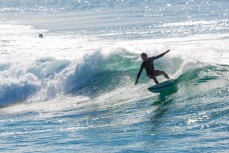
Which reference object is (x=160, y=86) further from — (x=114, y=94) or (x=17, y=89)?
(x=17, y=89)

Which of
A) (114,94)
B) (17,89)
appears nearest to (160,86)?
(114,94)

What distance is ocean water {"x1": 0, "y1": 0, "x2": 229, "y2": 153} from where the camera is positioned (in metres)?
16.9

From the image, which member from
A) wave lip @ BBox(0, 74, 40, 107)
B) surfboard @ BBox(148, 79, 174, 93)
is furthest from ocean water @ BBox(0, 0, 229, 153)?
surfboard @ BBox(148, 79, 174, 93)

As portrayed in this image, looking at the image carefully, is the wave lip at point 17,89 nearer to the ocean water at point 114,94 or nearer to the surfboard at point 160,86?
the ocean water at point 114,94

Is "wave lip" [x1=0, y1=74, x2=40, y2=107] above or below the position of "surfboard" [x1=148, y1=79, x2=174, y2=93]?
below

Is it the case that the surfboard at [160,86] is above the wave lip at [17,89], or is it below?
above

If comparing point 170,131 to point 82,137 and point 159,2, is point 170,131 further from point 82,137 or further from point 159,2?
point 159,2

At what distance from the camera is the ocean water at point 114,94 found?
16.9 m

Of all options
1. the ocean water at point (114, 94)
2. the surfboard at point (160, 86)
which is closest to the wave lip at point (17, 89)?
the ocean water at point (114, 94)

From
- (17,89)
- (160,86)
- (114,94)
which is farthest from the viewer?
(17,89)

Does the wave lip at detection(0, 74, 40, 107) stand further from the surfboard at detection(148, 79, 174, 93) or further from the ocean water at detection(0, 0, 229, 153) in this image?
the surfboard at detection(148, 79, 174, 93)

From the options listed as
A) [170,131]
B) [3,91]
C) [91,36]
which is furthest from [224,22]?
[170,131]

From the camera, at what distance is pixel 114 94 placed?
78.1ft

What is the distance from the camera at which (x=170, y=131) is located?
56.5 feet
